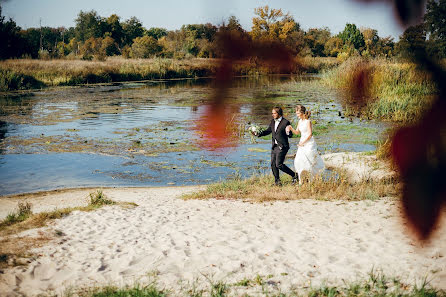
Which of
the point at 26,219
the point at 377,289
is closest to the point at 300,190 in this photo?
the point at 377,289

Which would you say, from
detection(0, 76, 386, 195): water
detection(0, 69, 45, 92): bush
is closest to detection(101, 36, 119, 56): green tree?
detection(0, 76, 386, 195): water

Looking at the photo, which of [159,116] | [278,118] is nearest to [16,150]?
[159,116]

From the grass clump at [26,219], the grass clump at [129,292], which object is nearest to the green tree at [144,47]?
the grass clump at [129,292]

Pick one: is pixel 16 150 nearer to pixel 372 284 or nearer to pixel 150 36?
pixel 372 284

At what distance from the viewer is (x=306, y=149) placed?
8.22m

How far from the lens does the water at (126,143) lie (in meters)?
10.8

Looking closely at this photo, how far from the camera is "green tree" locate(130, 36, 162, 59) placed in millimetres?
1002

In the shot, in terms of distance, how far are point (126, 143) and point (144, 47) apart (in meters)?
13.6

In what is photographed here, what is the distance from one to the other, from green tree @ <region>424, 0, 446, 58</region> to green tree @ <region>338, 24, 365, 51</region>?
11 cm

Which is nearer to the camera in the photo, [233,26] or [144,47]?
[233,26]

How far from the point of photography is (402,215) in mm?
554

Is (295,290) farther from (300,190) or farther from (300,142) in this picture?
(300,142)

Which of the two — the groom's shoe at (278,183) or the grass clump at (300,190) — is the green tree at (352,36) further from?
the groom's shoe at (278,183)

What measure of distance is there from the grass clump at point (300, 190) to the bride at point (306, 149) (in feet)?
0.74
